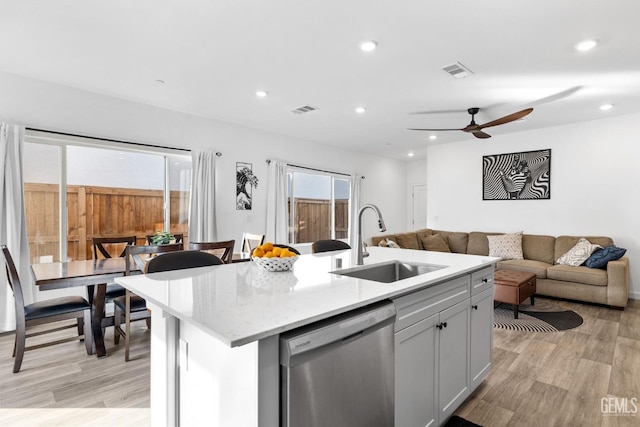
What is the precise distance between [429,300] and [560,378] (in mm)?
1683

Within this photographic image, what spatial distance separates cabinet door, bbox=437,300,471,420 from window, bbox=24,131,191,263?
401 centimetres

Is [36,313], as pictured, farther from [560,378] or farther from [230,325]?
[560,378]

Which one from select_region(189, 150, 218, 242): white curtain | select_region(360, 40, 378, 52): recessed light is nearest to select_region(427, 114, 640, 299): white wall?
select_region(360, 40, 378, 52): recessed light

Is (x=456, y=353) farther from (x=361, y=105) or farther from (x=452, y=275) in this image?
(x=361, y=105)

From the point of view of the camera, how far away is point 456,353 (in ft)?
6.32

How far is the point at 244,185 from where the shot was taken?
17.6 ft

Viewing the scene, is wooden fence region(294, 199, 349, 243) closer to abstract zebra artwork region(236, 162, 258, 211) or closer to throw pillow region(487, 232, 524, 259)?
abstract zebra artwork region(236, 162, 258, 211)

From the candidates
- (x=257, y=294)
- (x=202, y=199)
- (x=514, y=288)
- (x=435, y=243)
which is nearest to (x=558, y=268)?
(x=514, y=288)

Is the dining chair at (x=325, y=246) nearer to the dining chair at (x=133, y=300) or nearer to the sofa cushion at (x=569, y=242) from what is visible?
the dining chair at (x=133, y=300)

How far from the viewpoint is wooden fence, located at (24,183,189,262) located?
3689 millimetres

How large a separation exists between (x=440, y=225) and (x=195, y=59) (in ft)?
18.2

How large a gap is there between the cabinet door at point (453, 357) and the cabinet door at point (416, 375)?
8 cm

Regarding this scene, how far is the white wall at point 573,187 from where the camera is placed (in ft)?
15.7

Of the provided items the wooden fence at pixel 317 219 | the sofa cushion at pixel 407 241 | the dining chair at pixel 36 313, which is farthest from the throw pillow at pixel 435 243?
the dining chair at pixel 36 313
